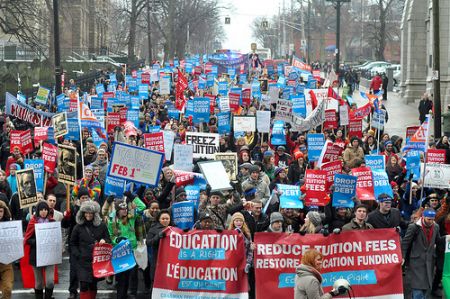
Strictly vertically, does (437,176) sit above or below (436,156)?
below

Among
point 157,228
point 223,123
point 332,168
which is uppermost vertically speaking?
point 223,123

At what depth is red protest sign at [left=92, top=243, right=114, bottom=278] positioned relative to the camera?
36.3 ft

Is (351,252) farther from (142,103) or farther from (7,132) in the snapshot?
(142,103)

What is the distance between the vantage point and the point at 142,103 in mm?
31234

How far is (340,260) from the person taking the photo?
10227 millimetres

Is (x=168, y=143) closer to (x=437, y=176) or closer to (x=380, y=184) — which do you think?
(x=380, y=184)

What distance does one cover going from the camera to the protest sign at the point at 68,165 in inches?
551

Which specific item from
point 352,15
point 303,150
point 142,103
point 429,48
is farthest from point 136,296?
point 352,15

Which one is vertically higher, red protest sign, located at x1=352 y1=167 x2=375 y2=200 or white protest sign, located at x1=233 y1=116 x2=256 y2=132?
white protest sign, located at x1=233 y1=116 x2=256 y2=132

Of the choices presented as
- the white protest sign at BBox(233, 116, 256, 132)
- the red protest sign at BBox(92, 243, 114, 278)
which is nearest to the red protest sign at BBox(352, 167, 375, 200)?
the red protest sign at BBox(92, 243, 114, 278)

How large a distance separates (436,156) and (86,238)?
6367 millimetres

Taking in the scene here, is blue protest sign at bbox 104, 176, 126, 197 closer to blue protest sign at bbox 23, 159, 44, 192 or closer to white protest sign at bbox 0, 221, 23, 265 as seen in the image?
white protest sign at bbox 0, 221, 23, 265

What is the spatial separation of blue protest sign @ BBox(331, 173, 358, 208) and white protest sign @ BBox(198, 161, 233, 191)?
1.48 metres

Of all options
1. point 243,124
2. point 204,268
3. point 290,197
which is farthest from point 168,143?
point 204,268
